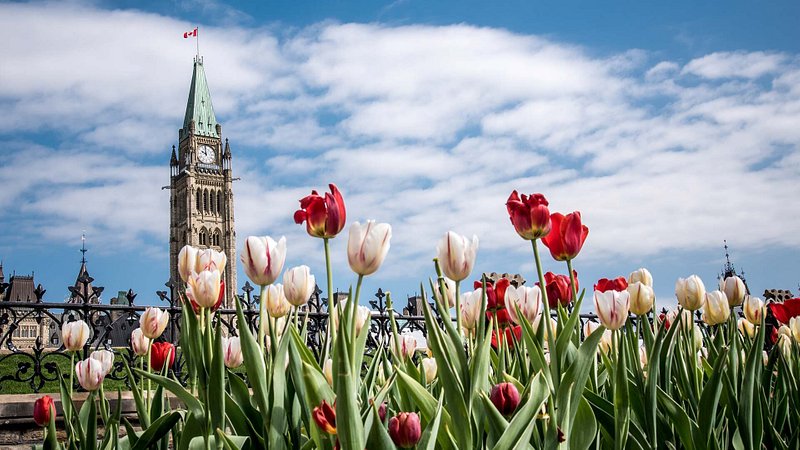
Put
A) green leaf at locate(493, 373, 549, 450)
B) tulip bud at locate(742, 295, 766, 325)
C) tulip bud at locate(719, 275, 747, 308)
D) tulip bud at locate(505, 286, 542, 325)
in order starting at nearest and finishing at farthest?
green leaf at locate(493, 373, 549, 450) < tulip bud at locate(505, 286, 542, 325) < tulip bud at locate(719, 275, 747, 308) < tulip bud at locate(742, 295, 766, 325)

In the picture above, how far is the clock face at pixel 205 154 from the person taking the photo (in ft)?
259

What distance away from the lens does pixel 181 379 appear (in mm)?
6398

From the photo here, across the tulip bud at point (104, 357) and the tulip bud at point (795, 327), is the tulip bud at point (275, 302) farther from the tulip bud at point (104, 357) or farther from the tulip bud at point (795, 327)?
the tulip bud at point (795, 327)

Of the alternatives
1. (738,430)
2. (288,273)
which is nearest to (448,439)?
(288,273)

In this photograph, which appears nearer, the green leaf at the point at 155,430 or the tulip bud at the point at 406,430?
the tulip bud at the point at 406,430

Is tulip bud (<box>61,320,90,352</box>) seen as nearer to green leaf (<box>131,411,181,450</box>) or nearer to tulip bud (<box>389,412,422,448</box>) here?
green leaf (<box>131,411,181,450</box>)

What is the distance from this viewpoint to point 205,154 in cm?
7944

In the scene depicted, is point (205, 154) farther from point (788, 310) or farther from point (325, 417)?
point (325, 417)

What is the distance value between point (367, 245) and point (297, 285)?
40 cm

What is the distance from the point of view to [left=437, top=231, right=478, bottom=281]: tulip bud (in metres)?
1.88

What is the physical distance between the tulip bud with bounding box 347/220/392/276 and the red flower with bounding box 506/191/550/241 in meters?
0.46

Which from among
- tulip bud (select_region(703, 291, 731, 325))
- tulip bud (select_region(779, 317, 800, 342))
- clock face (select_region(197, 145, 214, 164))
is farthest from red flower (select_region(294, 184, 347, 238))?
clock face (select_region(197, 145, 214, 164))

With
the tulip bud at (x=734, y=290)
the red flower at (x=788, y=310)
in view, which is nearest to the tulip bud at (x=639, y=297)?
the tulip bud at (x=734, y=290)

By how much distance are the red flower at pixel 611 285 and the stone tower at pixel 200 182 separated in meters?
73.9
